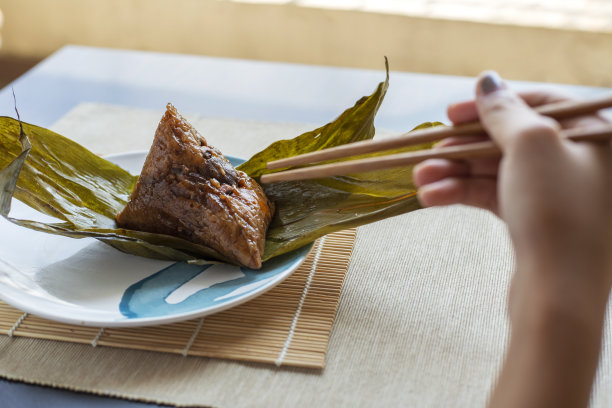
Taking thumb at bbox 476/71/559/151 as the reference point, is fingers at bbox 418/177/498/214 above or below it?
below

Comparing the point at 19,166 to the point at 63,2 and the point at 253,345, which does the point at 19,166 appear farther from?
the point at 63,2

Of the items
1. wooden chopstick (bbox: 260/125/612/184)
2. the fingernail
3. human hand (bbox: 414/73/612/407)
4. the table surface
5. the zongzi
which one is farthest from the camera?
the table surface

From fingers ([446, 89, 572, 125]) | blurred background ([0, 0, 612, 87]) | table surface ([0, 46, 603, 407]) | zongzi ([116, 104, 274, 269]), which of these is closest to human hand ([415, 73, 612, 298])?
fingers ([446, 89, 572, 125])

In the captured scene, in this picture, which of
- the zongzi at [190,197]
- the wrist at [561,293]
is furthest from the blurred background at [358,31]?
the wrist at [561,293]

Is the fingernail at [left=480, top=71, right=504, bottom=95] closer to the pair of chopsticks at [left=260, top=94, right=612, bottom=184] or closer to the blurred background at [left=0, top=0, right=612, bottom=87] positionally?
the pair of chopsticks at [left=260, top=94, right=612, bottom=184]

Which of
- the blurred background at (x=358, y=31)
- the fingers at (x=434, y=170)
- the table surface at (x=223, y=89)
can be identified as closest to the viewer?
the fingers at (x=434, y=170)

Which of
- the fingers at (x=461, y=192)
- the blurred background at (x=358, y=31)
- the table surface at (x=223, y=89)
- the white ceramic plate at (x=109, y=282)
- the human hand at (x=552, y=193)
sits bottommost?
the blurred background at (x=358, y=31)

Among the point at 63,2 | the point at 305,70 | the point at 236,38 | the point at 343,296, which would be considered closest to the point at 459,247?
the point at 343,296

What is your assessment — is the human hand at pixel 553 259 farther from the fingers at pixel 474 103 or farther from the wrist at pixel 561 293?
the fingers at pixel 474 103
